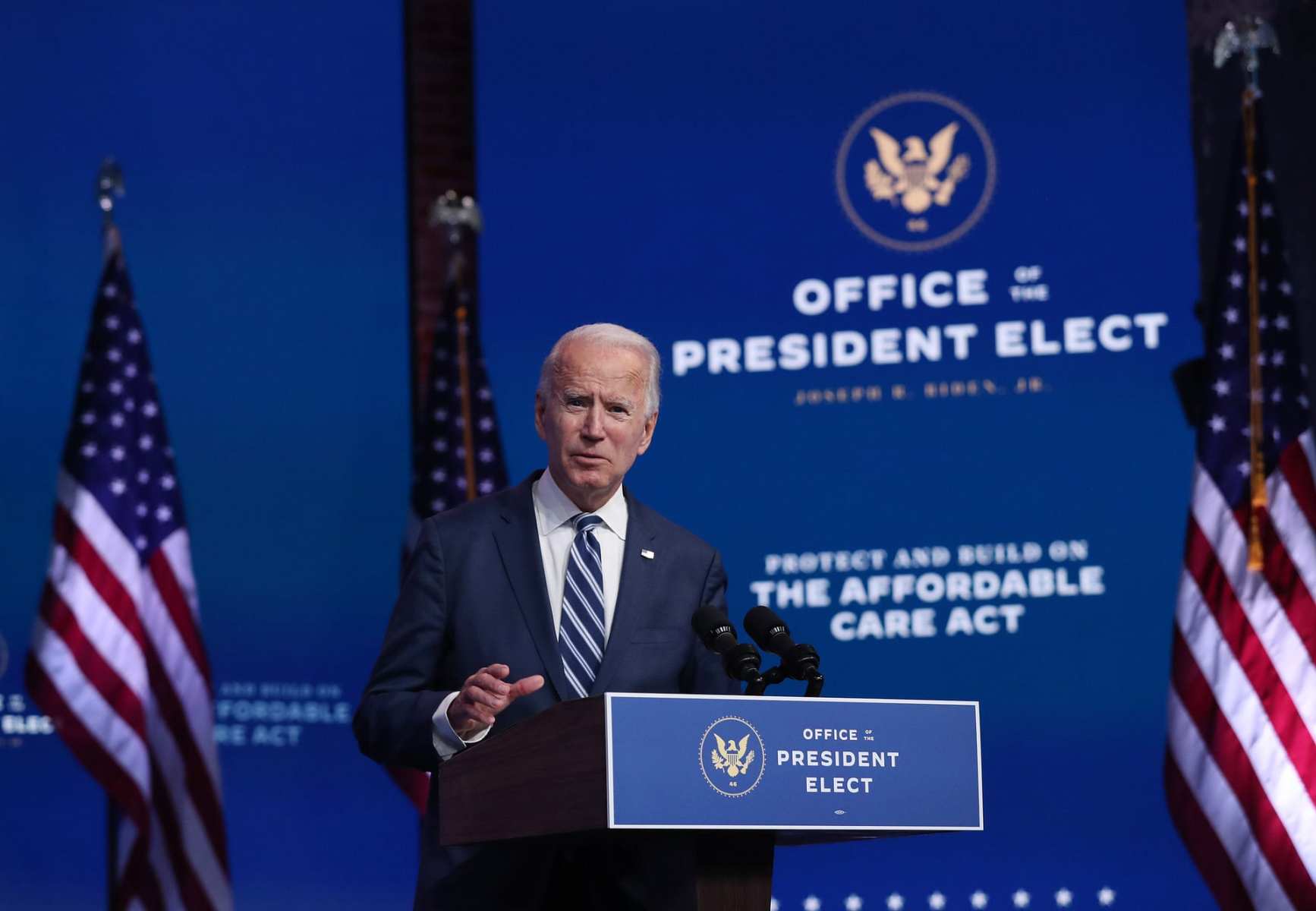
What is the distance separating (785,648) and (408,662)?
59 cm

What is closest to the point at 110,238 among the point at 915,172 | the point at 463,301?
the point at 463,301

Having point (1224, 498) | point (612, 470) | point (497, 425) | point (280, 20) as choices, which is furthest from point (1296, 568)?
point (280, 20)

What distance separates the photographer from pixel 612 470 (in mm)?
2520

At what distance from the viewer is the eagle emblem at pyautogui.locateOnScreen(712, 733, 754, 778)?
1917mm

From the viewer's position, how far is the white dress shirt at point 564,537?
98.6 inches

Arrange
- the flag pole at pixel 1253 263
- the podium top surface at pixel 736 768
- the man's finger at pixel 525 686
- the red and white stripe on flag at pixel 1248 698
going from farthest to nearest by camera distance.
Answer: the flag pole at pixel 1253 263
the red and white stripe on flag at pixel 1248 698
the man's finger at pixel 525 686
the podium top surface at pixel 736 768

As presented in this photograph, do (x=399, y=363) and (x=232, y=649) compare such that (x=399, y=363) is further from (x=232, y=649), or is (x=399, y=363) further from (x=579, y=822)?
(x=579, y=822)

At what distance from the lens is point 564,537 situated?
8.47ft

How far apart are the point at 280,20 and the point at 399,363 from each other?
4.63 feet

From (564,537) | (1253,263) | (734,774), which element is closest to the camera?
(734,774)

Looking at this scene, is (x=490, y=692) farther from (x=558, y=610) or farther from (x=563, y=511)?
(x=563, y=511)

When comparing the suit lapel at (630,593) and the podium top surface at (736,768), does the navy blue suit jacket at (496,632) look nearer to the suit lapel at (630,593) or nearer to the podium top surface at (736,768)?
the suit lapel at (630,593)

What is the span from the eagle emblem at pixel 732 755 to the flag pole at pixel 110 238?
410 cm

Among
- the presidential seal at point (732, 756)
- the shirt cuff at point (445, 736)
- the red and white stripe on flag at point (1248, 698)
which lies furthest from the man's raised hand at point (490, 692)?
the red and white stripe on flag at point (1248, 698)
